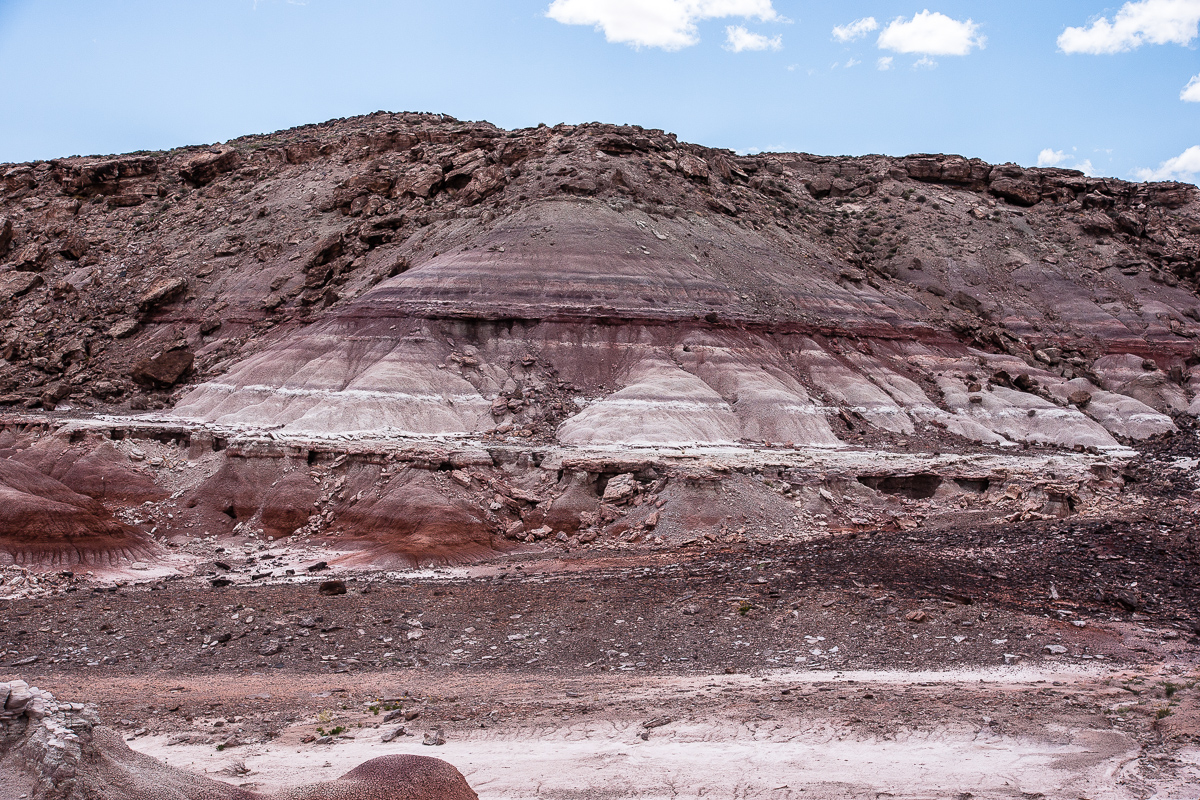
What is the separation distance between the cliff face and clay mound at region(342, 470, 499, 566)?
0.30 feet

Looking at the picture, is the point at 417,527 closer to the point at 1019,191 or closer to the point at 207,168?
the point at 207,168

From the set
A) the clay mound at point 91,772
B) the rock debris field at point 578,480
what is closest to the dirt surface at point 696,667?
the rock debris field at point 578,480

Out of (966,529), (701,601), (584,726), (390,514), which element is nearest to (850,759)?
(584,726)

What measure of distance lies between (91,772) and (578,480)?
58.0ft

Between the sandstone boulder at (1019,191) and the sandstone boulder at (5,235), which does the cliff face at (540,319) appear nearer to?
the sandstone boulder at (1019,191)

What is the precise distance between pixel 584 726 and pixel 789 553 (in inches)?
389

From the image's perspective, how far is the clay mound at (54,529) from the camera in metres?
18.6

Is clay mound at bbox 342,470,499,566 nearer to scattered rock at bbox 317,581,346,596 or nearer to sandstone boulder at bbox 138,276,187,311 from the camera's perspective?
scattered rock at bbox 317,581,346,596

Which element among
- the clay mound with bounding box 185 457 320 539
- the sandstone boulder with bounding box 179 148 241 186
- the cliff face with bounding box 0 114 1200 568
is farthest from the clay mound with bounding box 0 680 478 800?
the sandstone boulder with bounding box 179 148 241 186

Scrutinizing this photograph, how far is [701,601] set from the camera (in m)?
15.5

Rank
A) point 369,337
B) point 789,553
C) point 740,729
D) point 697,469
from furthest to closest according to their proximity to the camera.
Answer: point 369,337 → point 697,469 → point 789,553 → point 740,729

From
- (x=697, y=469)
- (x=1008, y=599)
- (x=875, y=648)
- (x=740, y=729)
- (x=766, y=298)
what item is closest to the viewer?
(x=740, y=729)

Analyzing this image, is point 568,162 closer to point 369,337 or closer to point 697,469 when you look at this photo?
point 369,337

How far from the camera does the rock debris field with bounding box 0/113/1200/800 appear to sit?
31.1 feet
